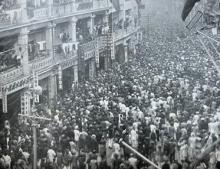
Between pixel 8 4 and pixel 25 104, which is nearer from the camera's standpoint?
pixel 25 104

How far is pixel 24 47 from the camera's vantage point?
43.0 ft

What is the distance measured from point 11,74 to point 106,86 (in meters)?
2.94

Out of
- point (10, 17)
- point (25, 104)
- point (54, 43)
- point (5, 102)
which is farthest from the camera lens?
point (54, 43)

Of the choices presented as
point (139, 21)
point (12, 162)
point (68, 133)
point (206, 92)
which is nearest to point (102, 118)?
point (68, 133)

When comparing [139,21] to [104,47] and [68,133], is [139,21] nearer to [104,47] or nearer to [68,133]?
[104,47]

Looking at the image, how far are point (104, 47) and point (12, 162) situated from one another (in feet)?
17.9

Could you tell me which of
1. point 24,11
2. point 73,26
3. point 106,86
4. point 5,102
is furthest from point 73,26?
point 5,102

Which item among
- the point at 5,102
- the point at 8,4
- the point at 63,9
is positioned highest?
the point at 8,4

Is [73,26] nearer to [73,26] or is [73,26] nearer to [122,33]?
[73,26]

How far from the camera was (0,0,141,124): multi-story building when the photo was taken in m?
11.9

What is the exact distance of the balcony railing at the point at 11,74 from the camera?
1180 centimetres

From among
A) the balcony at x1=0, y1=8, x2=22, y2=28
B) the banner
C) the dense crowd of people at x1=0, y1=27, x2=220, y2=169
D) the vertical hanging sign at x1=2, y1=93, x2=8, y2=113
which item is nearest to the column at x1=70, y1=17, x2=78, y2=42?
the dense crowd of people at x1=0, y1=27, x2=220, y2=169

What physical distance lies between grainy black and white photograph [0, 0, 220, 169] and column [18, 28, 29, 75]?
0.03m

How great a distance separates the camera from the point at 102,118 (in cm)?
1170
